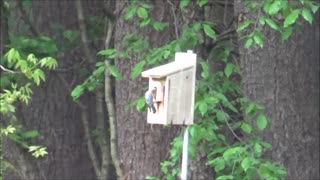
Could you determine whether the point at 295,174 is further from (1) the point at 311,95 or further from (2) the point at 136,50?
(2) the point at 136,50

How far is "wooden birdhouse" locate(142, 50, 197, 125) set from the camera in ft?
13.0

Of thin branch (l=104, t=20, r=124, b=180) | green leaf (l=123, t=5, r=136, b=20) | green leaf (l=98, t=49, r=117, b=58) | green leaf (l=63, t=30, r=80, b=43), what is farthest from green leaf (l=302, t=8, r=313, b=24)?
green leaf (l=63, t=30, r=80, b=43)

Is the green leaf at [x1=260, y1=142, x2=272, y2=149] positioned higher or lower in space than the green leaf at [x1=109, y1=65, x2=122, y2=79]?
lower

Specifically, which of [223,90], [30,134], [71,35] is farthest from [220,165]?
[71,35]

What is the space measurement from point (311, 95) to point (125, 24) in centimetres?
162

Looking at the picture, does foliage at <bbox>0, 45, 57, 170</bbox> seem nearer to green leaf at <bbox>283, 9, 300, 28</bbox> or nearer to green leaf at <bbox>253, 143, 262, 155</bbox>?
green leaf at <bbox>253, 143, 262, 155</bbox>

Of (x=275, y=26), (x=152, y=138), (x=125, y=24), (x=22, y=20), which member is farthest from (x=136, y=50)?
(x=22, y=20)

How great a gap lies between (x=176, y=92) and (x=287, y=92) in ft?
6.97

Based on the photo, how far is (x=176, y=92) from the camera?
13.1 feet

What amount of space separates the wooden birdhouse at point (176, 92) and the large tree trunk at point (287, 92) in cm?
179

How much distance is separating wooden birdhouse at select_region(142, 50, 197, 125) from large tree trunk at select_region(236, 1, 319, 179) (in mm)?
1794

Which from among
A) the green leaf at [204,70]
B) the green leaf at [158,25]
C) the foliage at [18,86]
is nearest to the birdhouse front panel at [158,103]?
the green leaf at [204,70]

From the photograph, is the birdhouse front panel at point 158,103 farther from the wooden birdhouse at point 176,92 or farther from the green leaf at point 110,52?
the green leaf at point 110,52

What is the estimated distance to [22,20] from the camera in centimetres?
764
